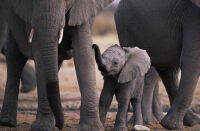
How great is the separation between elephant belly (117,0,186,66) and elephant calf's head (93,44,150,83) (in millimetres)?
648

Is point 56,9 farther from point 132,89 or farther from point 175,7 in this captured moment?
point 175,7

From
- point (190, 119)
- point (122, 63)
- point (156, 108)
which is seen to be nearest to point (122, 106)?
point (122, 63)

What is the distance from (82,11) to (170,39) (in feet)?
4.29

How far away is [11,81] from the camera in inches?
214

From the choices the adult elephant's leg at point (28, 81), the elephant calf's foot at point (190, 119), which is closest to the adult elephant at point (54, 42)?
the elephant calf's foot at point (190, 119)

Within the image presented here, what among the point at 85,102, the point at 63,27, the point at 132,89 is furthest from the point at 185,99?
the point at 63,27

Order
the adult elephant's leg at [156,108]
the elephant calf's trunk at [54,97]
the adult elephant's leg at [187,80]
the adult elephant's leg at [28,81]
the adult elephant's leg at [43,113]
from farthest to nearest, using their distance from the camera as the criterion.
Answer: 1. the adult elephant's leg at [28,81]
2. the adult elephant's leg at [156,108]
3. the adult elephant's leg at [187,80]
4. the adult elephant's leg at [43,113]
5. the elephant calf's trunk at [54,97]

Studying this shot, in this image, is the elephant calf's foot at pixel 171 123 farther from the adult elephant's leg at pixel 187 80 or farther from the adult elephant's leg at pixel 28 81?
the adult elephant's leg at pixel 28 81

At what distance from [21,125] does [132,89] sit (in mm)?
1108

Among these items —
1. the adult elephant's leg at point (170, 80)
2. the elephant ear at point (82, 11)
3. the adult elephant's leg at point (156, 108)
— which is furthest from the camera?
the adult elephant's leg at point (156, 108)

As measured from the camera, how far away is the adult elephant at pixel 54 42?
4.46 metres

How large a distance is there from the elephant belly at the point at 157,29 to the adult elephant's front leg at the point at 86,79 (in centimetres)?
118

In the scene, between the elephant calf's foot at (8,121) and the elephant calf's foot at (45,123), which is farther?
the elephant calf's foot at (8,121)

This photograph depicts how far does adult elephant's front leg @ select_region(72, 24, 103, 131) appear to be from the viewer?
15.4ft
